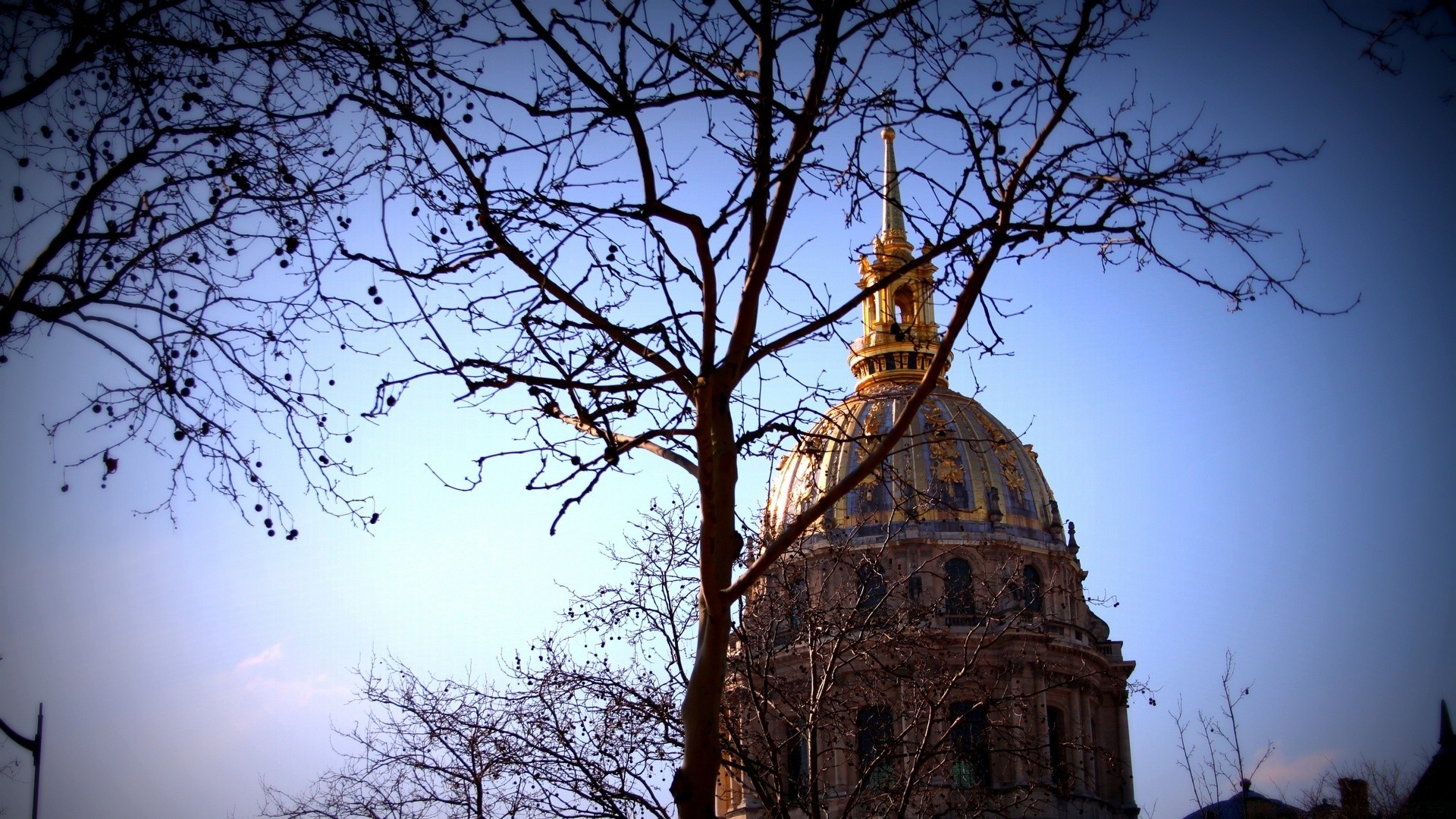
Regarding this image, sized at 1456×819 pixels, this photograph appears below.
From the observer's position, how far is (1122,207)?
830cm

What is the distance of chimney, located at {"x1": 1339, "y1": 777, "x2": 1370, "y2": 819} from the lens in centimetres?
4294

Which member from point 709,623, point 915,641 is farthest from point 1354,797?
point 709,623

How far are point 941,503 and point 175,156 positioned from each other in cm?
487

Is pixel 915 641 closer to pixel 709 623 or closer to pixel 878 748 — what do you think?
pixel 878 748

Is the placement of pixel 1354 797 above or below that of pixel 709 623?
above

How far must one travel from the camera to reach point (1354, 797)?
4431 centimetres

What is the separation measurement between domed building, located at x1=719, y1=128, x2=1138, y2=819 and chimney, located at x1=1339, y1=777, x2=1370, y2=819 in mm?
6343

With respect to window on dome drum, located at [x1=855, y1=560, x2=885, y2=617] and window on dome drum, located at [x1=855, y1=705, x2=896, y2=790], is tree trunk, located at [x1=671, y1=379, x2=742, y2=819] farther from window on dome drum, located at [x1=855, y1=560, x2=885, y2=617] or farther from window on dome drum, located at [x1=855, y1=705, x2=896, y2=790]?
window on dome drum, located at [x1=855, y1=560, x2=885, y2=617]

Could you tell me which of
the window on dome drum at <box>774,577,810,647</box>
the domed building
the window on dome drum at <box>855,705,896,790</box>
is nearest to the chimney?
the domed building

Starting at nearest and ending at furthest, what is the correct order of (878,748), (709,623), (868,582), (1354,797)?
(709,623)
(878,748)
(868,582)
(1354,797)

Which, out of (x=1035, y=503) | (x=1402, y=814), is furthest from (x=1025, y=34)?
(x=1035, y=503)

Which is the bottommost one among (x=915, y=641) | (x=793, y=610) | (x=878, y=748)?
(x=878, y=748)

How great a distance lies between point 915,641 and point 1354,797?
30110 millimetres

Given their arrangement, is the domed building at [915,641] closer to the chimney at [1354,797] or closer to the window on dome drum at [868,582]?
the window on dome drum at [868,582]
